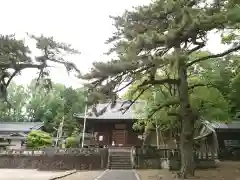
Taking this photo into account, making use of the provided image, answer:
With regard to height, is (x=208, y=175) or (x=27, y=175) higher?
(x=208, y=175)

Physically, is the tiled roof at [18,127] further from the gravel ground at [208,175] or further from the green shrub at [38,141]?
the gravel ground at [208,175]

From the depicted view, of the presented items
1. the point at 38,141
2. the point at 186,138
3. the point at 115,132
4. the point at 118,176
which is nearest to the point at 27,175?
the point at 118,176

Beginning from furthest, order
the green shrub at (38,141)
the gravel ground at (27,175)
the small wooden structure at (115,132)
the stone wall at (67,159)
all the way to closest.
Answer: the small wooden structure at (115,132)
the green shrub at (38,141)
the stone wall at (67,159)
the gravel ground at (27,175)

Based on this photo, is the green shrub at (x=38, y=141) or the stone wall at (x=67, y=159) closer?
the stone wall at (x=67, y=159)

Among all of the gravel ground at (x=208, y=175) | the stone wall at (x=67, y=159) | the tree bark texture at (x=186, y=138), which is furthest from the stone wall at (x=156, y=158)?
the tree bark texture at (x=186, y=138)

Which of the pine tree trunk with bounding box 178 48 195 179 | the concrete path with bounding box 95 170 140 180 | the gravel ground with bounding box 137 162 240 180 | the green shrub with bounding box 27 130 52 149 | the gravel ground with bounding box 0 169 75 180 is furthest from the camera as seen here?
the green shrub with bounding box 27 130 52 149

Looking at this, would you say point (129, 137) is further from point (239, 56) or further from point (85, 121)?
point (239, 56)

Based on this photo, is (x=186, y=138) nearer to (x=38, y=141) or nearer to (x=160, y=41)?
(x=160, y=41)

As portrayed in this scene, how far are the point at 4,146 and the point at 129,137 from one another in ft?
57.1

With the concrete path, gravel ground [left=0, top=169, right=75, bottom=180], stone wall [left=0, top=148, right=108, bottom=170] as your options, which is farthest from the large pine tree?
stone wall [left=0, top=148, right=108, bottom=170]

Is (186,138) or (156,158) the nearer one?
(186,138)

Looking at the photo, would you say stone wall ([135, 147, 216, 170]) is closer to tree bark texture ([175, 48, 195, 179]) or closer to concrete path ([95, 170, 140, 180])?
concrete path ([95, 170, 140, 180])

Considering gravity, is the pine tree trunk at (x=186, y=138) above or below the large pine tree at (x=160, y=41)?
below

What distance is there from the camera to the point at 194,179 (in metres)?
16.0
